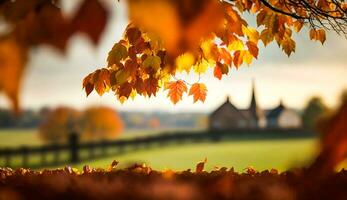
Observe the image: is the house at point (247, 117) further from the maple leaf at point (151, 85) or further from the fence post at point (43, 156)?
the maple leaf at point (151, 85)

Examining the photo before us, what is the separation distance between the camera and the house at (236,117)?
352 feet

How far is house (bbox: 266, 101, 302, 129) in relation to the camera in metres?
109

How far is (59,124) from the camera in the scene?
8575 cm

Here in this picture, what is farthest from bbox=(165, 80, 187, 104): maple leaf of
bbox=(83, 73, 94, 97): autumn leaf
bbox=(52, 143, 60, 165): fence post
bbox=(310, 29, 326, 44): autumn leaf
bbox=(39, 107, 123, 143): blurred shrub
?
bbox=(39, 107, 123, 143): blurred shrub

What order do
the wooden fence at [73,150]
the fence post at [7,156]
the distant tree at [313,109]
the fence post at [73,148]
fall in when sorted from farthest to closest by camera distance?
the distant tree at [313,109]
the fence post at [73,148]
the wooden fence at [73,150]
the fence post at [7,156]

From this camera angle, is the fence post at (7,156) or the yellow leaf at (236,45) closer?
the yellow leaf at (236,45)

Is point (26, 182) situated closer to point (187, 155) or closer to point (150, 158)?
point (150, 158)

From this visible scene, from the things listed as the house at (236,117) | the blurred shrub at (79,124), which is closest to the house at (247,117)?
the house at (236,117)

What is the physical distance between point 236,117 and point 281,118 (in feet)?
35.2

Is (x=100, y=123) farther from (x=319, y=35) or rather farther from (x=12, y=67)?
(x=12, y=67)

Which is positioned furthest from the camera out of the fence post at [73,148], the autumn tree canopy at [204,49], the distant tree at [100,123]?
the distant tree at [100,123]

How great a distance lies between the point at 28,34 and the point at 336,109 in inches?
50.5

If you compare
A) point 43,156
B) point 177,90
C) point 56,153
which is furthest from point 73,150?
point 177,90

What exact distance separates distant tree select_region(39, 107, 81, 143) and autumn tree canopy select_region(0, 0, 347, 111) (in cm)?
7999
